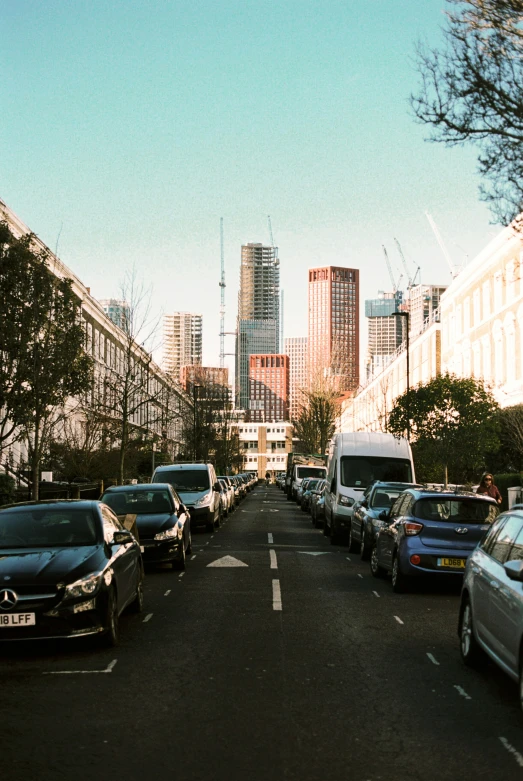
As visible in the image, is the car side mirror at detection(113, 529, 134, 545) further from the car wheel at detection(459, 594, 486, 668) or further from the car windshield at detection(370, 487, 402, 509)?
the car windshield at detection(370, 487, 402, 509)

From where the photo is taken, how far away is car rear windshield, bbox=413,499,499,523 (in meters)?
14.7

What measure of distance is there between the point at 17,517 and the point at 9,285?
47.8 feet

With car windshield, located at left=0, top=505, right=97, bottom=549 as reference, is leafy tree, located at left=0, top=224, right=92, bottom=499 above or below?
above

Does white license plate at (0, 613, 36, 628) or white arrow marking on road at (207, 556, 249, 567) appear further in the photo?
white arrow marking on road at (207, 556, 249, 567)

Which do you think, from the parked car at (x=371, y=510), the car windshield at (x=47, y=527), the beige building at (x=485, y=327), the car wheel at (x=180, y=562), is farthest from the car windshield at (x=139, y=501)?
the beige building at (x=485, y=327)

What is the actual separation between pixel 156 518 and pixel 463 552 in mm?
6196

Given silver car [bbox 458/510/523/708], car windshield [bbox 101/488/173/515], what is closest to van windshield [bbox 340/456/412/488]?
car windshield [bbox 101/488/173/515]

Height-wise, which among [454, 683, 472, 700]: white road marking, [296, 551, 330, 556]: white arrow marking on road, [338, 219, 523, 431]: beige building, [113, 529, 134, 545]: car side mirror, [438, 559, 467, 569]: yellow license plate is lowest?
[296, 551, 330, 556]: white arrow marking on road

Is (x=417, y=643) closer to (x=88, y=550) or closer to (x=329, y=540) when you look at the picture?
(x=88, y=550)

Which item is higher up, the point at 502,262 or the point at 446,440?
the point at 502,262

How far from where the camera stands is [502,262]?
50.8 m

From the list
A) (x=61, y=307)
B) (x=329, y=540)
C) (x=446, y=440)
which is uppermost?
(x=61, y=307)

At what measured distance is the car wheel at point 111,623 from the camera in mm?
9820

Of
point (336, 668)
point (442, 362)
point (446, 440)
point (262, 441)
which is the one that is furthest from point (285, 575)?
point (262, 441)
